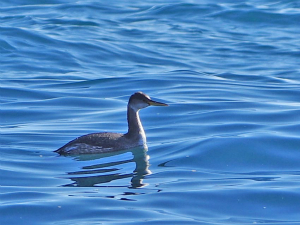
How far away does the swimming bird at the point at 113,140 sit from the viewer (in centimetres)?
1170

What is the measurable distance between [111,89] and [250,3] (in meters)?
18.9

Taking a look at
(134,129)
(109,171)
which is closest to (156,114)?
(134,129)

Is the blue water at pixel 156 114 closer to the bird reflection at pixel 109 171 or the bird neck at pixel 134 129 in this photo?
the bird reflection at pixel 109 171

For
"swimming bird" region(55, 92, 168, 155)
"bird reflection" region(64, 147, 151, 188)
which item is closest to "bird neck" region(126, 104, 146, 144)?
"swimming bird" region(55, 92, 168, 155)

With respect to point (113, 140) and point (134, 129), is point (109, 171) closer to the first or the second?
point (113, 140)

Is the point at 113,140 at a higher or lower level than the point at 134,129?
lower

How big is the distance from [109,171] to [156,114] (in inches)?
187

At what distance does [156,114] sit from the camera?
608 inches

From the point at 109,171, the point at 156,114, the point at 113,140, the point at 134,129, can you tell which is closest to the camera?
the point at 109,171

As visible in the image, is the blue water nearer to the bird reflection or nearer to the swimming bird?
the bird reflection

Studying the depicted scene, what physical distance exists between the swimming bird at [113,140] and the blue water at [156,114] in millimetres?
141

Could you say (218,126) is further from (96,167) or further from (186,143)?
(96,167)

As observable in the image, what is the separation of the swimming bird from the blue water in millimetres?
141

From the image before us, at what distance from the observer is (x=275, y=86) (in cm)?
1928
